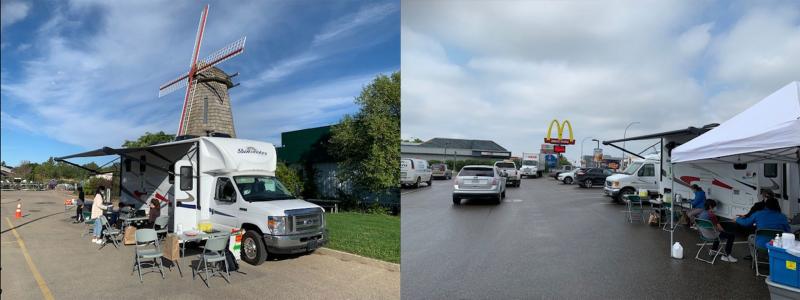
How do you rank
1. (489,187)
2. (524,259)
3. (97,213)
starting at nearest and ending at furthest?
1. (524,259)
2. (97,213)
3. (489,187)

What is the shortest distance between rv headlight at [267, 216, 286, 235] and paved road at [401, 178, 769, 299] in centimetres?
214

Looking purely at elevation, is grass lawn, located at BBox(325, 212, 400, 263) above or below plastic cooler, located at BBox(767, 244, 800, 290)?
below

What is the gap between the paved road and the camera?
18.7ft

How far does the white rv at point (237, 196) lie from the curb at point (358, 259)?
339 millimetres

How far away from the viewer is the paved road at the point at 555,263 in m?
5.71

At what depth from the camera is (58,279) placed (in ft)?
17.9

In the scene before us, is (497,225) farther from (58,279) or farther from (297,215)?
(58,279)

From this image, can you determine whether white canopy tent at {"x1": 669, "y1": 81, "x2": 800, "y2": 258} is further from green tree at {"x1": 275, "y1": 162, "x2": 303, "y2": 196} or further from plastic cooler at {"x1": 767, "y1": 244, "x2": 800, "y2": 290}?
green tree at {"x1": 275, "y1": 162, "x2": 303, "y2": 196}

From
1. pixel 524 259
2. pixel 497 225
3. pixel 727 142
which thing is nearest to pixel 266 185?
pixel 524 259

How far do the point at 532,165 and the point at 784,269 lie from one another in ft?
136

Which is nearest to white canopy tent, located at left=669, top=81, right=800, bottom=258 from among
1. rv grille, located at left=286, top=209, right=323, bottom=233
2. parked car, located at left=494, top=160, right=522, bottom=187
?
rv grille, located at left=286, top=209, right=323, bottom=233

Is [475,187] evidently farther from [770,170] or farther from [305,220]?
[305,220]

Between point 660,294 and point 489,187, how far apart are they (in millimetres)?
10890

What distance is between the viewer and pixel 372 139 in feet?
51.3
